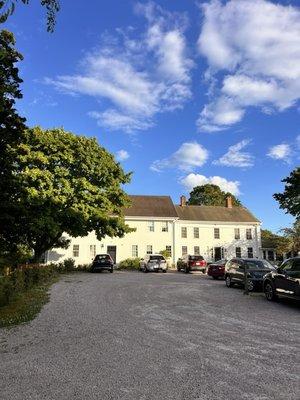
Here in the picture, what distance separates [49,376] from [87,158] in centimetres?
3094

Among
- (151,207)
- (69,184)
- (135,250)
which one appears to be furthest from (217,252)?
(69,184)

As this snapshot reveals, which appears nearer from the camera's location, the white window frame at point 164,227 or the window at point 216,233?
the white window frame at point 164,227

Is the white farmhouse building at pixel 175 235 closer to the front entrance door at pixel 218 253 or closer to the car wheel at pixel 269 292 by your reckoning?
the front entrance door at pixel 218 253

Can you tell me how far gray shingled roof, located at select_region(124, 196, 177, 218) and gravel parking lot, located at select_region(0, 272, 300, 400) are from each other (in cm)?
3976

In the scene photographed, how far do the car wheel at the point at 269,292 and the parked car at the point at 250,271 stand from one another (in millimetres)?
2772

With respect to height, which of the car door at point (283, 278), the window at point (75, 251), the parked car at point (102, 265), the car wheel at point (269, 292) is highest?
the window at point (75, 251)

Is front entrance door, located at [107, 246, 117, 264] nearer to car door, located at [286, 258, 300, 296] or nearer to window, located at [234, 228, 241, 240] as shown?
window, located at [234, 228, 241, 240]

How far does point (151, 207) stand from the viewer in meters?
55.5

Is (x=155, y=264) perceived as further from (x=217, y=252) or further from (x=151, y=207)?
(x=217, y=252)

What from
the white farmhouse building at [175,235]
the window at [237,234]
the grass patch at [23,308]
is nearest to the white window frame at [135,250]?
the white farmhouse building at [175,235]

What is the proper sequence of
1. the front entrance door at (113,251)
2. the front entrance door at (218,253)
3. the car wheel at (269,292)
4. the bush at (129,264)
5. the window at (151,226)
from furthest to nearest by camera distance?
1. the front entrance door at (218,253)
2. the window at (151,226)
3. the front entrance door at (113,251)
4. the bush at (129,264)
5. the car wheel at (269,292)

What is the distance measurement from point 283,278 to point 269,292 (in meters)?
1.25

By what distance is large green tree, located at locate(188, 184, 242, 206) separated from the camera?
82.4 meters

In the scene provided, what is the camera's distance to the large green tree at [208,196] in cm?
8244
